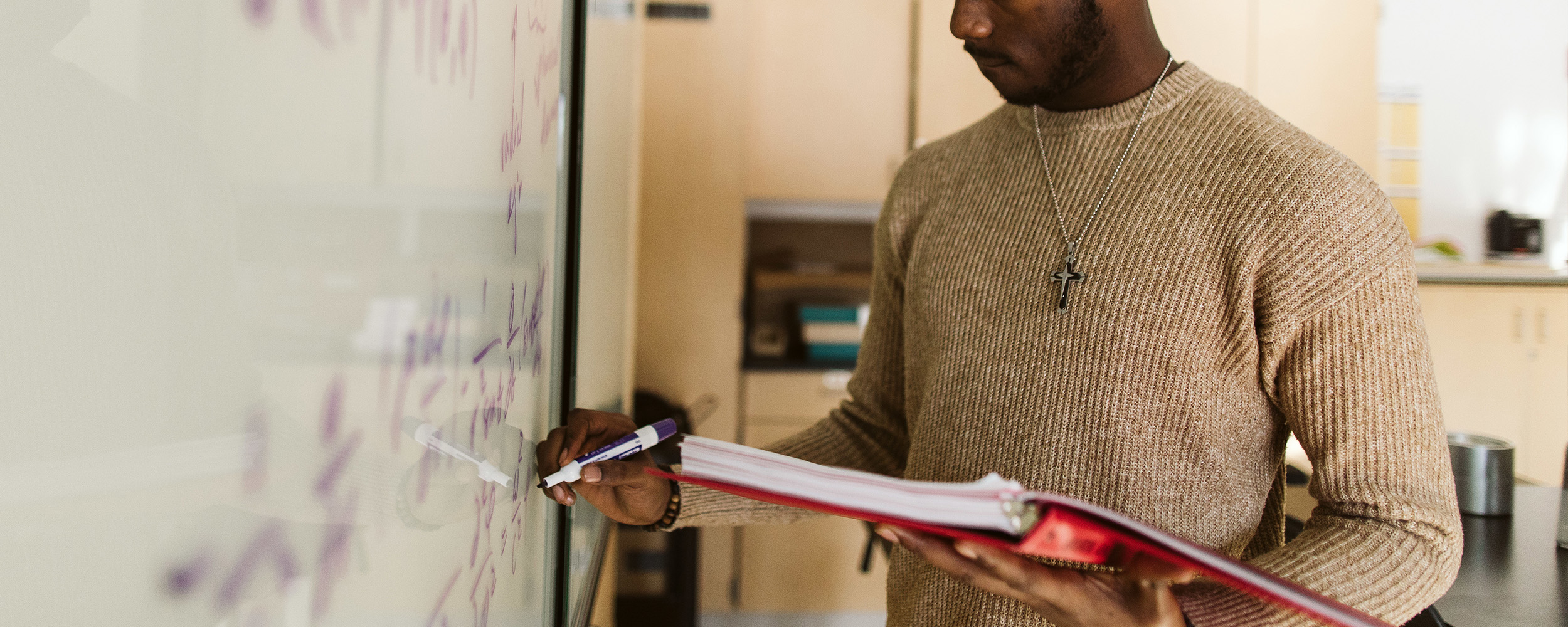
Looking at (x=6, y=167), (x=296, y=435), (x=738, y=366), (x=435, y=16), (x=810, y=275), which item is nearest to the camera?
(x=6, y=167)

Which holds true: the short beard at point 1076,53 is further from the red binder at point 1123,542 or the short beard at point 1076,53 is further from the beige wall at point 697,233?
the beige wall at point 697,233

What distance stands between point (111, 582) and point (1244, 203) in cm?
75

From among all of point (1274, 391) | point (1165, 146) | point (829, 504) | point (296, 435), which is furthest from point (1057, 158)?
point (296, 435)

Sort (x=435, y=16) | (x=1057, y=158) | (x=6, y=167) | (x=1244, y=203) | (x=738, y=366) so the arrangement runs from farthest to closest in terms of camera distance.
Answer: (x=738, y=366)
(x=1057, y=158)
(x=1244, y=203)
(x=435, y=16)
(x=6, y=167)

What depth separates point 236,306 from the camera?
0.75ft

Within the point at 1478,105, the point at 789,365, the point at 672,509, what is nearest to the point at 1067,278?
the point at 672,509

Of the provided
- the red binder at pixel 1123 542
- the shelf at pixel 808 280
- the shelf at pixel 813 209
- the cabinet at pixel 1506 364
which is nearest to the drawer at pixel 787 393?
the shelf at pixel 808 280

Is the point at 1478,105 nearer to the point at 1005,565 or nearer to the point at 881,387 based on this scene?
the point at 881,387

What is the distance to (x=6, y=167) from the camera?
15 centimetres

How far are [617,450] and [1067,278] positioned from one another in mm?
413

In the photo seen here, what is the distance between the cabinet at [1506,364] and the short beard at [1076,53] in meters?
2.55

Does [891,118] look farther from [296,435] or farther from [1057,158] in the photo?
[296,435]

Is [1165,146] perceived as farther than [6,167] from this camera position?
Yes

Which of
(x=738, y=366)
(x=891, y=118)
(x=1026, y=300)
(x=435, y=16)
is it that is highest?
(x=891, y=118)
